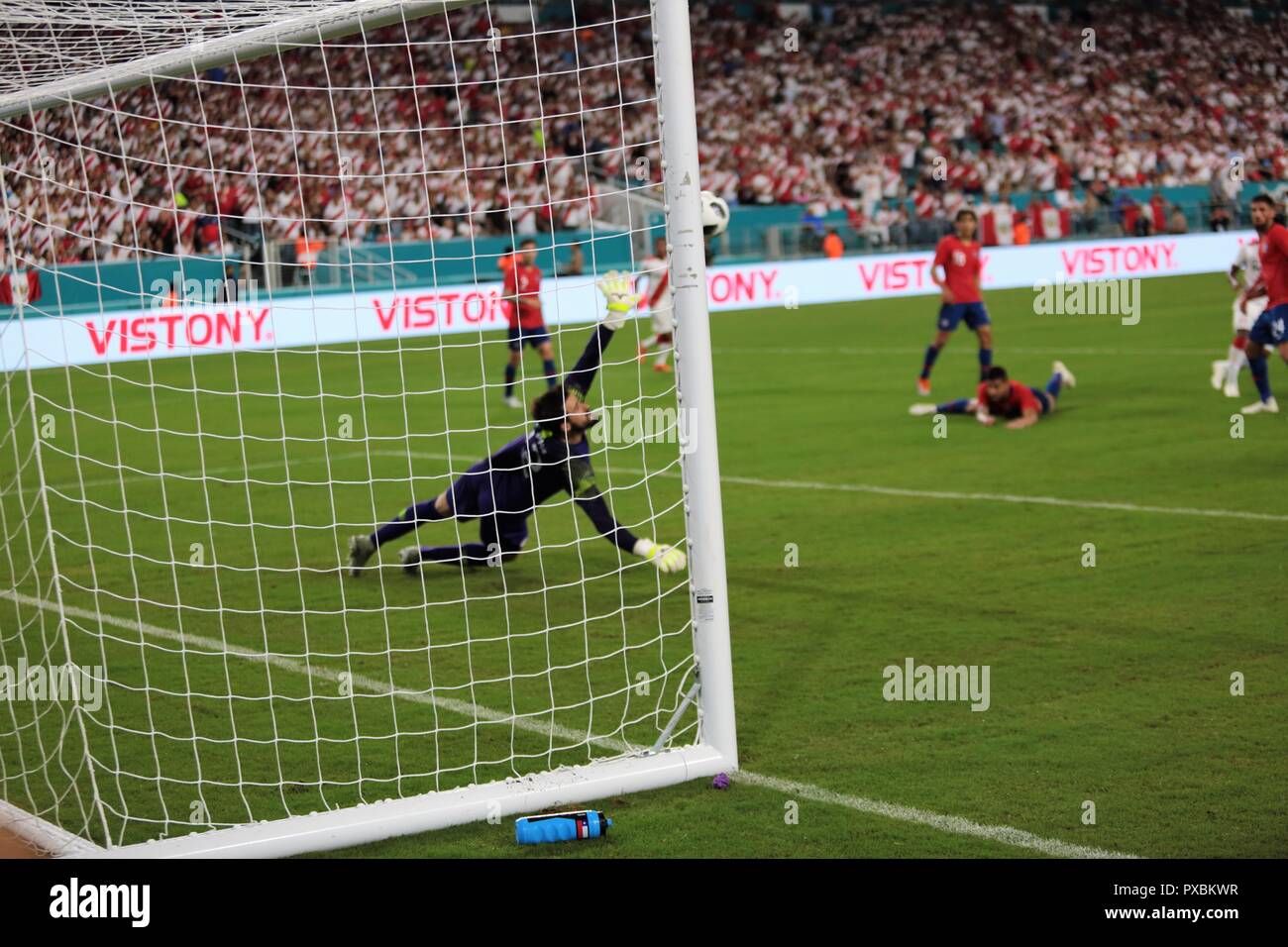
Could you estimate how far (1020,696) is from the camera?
618 cm

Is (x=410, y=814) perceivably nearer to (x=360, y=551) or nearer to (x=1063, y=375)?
(x=360, y=551)

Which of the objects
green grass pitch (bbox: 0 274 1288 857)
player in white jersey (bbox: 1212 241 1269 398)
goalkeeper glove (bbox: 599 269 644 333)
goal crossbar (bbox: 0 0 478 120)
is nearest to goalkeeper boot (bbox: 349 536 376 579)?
green grass pitch (bbox: 0 274 1288 857)

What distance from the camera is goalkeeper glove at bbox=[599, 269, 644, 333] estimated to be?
650cm

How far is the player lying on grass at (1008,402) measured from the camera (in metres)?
13.3

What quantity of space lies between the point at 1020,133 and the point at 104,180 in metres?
32.6

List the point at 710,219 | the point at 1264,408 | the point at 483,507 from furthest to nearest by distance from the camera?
the point at 1264,408 → the point at 483,507 → the point at 710,219

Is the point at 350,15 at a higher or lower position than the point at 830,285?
higher

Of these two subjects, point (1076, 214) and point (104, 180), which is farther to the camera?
point (1076, 214)

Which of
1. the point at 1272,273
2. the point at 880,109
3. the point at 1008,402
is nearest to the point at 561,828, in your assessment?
the point at 1272,273

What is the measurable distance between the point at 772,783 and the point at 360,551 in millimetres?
4039

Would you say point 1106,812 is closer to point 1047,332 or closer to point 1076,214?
point 1047,332

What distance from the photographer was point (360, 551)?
8742 millimetres
